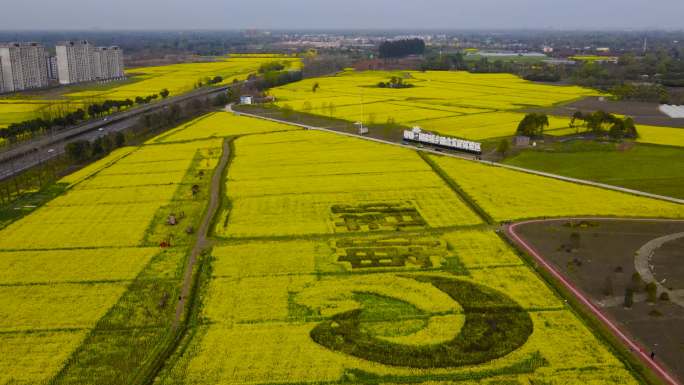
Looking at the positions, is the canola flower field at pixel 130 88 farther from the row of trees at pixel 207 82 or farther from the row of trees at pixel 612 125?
the row of trees at pixel 612 125

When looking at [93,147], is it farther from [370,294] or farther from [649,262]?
[649,262]

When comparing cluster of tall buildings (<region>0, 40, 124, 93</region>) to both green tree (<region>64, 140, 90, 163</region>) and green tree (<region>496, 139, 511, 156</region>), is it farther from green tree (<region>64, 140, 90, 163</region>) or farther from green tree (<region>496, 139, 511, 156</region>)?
green tree (<region>496, 139, 511, 156</region>)

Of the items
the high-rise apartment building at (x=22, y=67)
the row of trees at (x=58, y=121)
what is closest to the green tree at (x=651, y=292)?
the row of trees at (x=58, y=121)

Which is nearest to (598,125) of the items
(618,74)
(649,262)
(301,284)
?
(649,262)

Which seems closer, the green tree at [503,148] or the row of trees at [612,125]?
the green tree at [503,148]

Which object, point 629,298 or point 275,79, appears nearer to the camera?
point 629,298

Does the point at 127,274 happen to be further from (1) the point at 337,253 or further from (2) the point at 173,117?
(2) the point at 173,117
